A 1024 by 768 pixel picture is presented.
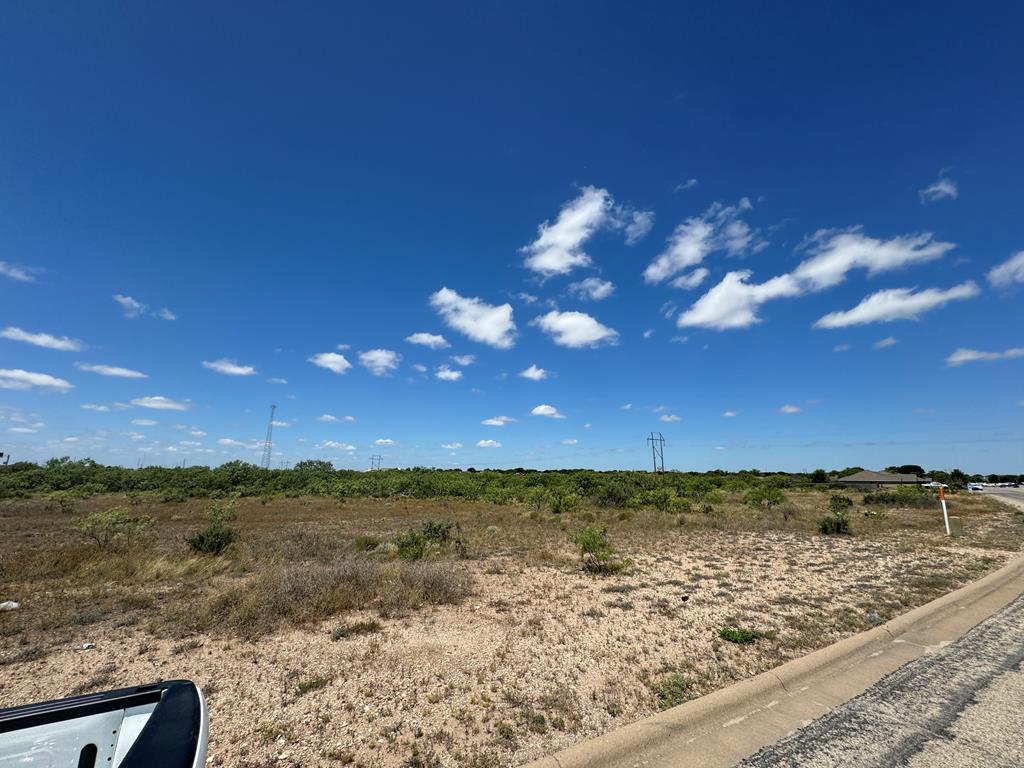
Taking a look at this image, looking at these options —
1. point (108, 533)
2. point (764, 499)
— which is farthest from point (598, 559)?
point (764, 499)

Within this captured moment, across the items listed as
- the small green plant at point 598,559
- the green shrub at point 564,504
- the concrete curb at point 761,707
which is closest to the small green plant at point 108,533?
the small green plant at point 598,559

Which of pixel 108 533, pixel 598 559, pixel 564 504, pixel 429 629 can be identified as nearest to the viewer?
pixel 429 629

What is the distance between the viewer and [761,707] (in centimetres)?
432

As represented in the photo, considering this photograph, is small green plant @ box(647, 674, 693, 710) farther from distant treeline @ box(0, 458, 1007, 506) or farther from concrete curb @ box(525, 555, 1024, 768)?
distant treeline @ box(0, 458, 1007, 506)

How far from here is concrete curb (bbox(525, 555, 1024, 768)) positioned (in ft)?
11.7

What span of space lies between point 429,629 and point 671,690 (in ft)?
12.0

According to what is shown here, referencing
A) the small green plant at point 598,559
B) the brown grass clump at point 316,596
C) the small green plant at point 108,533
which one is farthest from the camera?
the small green plant at point 108,533

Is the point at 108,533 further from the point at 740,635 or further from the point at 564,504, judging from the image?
the point at 564,504

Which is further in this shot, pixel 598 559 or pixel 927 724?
pixel 598 559

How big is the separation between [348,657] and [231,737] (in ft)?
5.72

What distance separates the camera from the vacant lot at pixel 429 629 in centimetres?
421

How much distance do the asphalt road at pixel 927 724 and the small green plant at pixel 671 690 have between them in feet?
3.23

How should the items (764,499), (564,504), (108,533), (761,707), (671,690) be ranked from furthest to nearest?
1. (764,499)
2. (564,504)
3. (108,533)
4. (671,690)
5. (761,707)

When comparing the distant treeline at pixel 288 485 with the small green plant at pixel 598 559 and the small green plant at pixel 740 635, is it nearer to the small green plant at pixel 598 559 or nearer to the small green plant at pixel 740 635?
the small green plant at pixel 598 559
